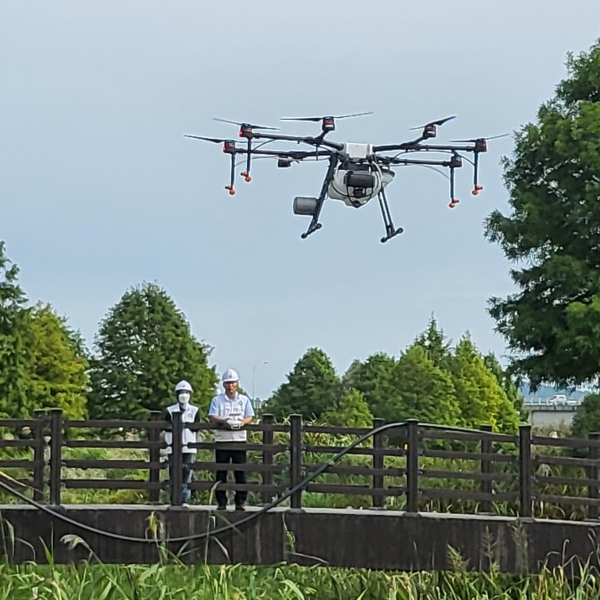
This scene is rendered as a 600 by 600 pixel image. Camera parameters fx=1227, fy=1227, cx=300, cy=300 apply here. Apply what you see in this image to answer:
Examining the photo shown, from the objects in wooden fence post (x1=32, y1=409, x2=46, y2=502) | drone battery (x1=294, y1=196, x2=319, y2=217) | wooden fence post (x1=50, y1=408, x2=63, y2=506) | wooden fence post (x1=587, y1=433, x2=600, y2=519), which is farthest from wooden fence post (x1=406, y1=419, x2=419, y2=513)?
drone battery (x1=294, y1=196, x2=319, y2=217)

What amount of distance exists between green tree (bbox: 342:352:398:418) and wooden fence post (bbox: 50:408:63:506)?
30946 millimetres

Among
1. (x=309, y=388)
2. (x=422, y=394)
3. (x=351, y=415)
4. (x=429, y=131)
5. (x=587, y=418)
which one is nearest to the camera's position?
(x=429, y=131)

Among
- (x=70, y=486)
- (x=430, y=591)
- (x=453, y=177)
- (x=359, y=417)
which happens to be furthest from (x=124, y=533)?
(x=359, y=417)

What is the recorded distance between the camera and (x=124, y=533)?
1231 centimetres

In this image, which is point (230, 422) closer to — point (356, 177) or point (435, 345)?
point (356, 177)

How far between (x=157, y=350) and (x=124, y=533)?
38408 mm

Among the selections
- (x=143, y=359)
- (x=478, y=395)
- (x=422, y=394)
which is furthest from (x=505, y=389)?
(x=143, y=359)

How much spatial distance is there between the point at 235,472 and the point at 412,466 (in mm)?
1820

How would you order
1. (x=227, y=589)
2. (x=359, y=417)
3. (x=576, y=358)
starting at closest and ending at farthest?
(x=227, y=589), (x=576, y=358), (x=359, y=417)

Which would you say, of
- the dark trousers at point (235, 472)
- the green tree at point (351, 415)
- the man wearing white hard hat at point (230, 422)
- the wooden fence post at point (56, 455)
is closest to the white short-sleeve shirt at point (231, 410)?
the man wearing white hard hat at point (230, 422)

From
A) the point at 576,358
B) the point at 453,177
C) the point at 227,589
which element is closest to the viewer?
the point at 227,589

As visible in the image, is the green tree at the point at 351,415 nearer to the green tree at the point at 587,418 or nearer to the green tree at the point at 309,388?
the green tree at the point at 309,388

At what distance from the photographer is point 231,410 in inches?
485

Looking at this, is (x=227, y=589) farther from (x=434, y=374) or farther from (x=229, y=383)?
(x=434, y=374)
